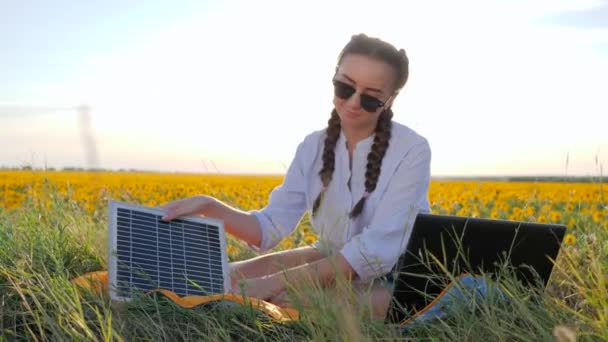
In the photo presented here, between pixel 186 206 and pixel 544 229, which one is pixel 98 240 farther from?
pixel 544 229

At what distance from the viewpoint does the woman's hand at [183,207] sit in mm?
3619

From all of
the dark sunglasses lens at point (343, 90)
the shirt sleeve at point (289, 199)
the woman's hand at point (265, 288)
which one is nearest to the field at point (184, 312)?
the woman's hand at point (265, 288)

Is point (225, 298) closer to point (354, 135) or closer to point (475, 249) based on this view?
point (475, 249)

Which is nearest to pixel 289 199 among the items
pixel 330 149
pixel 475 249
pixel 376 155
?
pixel 330 149

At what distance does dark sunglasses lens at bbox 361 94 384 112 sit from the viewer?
3.88m

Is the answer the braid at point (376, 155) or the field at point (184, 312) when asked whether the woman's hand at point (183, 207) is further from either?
the braid at point (376, 155)

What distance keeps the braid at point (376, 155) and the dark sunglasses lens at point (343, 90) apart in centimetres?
26

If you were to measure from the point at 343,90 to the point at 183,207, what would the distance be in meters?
0.95

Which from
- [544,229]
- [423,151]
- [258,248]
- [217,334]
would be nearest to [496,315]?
[544,229]

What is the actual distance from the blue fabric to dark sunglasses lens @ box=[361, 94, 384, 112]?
42.3 inches

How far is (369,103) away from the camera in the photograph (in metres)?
3.89

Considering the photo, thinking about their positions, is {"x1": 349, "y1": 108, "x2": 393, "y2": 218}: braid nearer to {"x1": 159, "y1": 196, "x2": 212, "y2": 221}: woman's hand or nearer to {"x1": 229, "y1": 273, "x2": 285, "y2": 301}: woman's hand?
{"x1": 229, "y1": 273, "x2": 285, "y2": 301}: woman's hand

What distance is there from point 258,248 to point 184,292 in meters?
0.89

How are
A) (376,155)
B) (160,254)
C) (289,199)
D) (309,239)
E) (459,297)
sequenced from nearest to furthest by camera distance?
(459,297), (160,254), (376,155), (289,199), (309,239)
